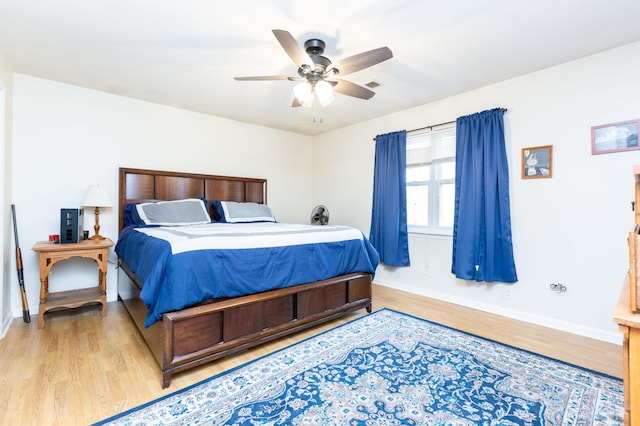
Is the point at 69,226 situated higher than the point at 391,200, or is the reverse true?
the point at 391,200

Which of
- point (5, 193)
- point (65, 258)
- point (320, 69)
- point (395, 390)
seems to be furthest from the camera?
point (65, 258)

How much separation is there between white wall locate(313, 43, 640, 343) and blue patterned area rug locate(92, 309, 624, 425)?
2.87 feet

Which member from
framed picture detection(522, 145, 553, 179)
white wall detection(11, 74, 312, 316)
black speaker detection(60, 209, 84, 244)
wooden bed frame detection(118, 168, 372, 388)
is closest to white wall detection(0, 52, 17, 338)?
white wall detection(11, 74, 312, 316)

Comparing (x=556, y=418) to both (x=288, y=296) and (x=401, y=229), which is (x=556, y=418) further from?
(x=401, y=229)

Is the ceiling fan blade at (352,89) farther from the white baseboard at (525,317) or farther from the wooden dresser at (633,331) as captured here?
the white baseboard at (525,317)

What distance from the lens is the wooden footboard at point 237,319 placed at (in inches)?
75.1

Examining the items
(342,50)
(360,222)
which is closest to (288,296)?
(342,50)

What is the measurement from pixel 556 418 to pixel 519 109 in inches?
104

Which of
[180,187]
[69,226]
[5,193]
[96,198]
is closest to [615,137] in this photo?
[180,187]

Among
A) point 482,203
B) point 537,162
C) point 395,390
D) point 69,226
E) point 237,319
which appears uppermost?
point 537,162

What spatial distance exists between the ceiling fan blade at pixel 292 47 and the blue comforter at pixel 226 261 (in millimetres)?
1292

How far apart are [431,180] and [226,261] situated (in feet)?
9.04

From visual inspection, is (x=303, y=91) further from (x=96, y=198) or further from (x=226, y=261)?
(x=96, y=198)

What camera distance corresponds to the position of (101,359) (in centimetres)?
217
